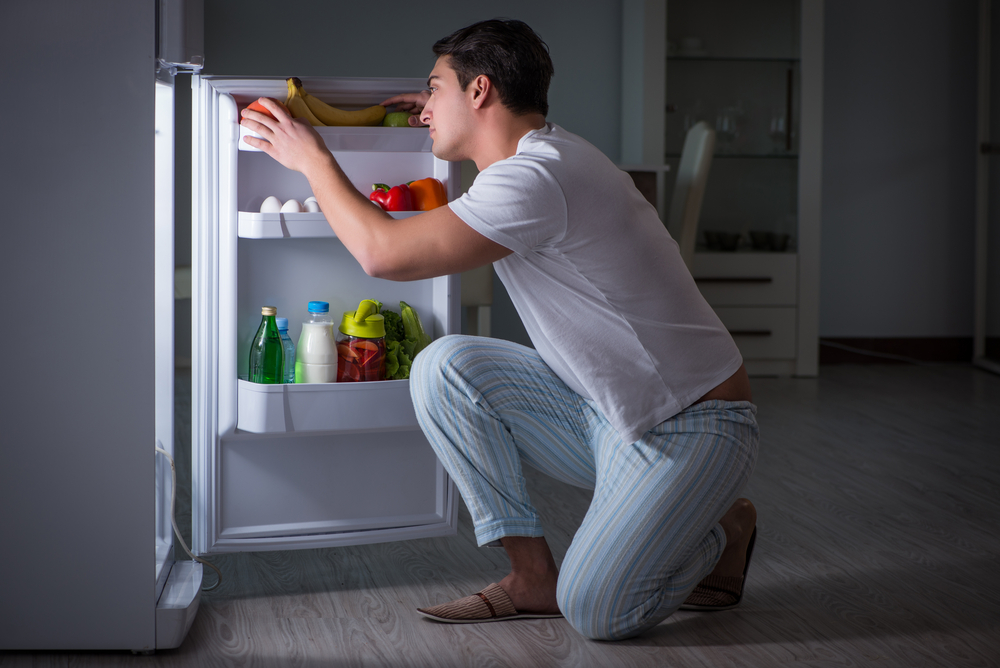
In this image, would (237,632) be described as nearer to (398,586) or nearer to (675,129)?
(398,586)

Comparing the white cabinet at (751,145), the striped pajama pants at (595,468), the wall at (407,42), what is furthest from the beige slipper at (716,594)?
the wall at (407,42)

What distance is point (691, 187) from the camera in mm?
3232

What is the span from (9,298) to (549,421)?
2.53 feet

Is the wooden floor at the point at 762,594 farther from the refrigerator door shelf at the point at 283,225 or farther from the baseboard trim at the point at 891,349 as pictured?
the baseboard trim at the point at 891,349

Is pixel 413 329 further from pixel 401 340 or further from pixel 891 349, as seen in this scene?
pixel 891 349

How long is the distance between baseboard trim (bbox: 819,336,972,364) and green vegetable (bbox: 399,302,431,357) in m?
3.04

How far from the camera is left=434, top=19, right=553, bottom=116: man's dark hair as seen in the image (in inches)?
51.8

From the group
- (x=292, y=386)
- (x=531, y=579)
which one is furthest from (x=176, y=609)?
(x=531, y=579)

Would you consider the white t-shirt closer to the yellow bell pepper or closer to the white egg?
the yellow bell pepper

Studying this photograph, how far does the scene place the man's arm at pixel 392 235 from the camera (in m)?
1.23

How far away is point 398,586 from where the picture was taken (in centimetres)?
158

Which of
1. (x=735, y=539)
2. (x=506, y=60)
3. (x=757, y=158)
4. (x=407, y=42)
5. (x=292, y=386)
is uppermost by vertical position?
(x=407, y=42)

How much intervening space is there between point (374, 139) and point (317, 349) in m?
0.35

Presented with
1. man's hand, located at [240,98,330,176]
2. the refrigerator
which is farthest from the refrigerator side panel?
man's hand, located at [240,98,330,176]
